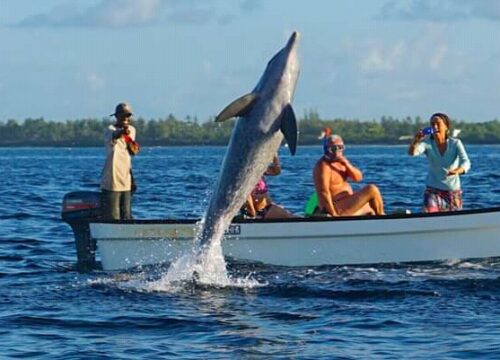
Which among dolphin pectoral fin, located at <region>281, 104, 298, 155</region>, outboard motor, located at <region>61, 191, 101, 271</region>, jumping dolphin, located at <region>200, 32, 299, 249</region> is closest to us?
dolphin pectoral fin, located at <region>281, 104, 298, 155</region>

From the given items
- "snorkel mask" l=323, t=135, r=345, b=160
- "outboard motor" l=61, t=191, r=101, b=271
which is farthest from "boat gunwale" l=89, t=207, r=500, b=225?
"snorkel mask" l=323, t=135, r=345, b=160

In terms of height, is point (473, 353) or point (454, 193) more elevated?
point (454, 193)

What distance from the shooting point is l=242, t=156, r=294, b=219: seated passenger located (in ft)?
59.2

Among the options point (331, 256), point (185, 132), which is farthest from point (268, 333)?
point (185, 132)

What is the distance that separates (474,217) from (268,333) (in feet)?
16.0

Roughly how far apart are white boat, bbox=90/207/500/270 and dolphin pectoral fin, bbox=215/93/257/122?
277cm

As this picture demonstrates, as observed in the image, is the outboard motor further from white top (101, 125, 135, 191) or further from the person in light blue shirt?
the person in light blue shirt

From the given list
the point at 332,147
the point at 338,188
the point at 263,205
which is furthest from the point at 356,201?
the point at 263,205

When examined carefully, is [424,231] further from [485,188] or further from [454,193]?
[485,188]

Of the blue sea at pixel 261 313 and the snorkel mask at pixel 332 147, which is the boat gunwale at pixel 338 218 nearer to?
the blue sea at pixel 261 313

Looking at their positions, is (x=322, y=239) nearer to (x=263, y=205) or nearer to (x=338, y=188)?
(x=338, y=188)

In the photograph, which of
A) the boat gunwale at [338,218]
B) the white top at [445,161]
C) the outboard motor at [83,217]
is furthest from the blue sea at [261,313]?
the white top at [445,161]

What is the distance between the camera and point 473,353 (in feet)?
40.1

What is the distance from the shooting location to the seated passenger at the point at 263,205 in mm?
18047
